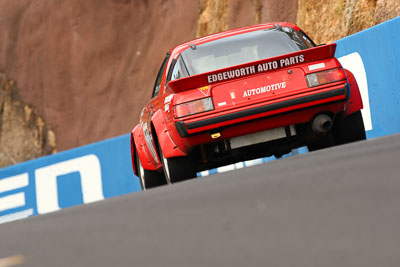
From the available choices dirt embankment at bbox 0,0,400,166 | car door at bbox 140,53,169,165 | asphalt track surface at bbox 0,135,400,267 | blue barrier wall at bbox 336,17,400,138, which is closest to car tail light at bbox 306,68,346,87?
car door at bbox 140,53,169,165

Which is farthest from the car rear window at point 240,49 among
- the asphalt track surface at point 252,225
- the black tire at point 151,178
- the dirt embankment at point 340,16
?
the dirt embankment at point 340,16

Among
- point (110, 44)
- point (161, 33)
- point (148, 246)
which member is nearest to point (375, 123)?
point (148, 246)

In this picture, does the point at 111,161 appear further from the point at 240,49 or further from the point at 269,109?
the point at 269,109

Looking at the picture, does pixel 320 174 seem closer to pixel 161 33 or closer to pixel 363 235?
pixel 363 235

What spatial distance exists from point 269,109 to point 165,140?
3.58 feet

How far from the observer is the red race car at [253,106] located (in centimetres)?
769

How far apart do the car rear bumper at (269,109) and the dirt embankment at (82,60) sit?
61.1 feet

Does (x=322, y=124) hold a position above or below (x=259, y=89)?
below

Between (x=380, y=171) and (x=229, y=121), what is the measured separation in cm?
314

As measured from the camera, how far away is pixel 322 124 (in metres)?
7.82

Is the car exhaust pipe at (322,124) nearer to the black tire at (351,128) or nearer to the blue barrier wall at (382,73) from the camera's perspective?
the black tire at (351,128)

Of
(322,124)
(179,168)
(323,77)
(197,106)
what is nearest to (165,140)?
(179,168)

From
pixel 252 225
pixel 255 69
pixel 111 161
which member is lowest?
pixel 252 225

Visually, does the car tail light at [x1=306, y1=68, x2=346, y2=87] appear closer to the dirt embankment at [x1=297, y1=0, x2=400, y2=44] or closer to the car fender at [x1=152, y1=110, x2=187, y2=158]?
the car fender at [x1=152, y1=110, x2=187, y2=158]
